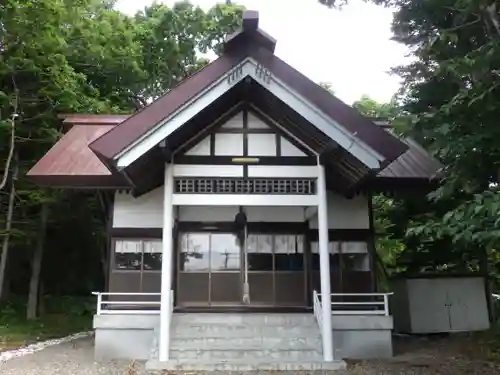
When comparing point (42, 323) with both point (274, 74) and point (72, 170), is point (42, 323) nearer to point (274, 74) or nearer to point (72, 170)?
point (72, 170)

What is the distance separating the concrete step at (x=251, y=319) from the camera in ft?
29.0

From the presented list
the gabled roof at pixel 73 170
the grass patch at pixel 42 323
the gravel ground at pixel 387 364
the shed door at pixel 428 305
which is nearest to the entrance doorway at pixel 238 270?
the gabled roof at pixel 73 170

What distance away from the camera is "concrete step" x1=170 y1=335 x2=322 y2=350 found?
808cm

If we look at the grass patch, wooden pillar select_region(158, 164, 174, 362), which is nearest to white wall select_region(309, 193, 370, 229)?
wooden pillar select_region(158, 164, 174, 362)

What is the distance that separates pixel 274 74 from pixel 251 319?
4332mm

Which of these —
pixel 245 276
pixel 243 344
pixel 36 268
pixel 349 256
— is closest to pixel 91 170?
pixel 245 276

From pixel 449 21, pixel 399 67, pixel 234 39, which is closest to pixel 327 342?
pixel 234 39

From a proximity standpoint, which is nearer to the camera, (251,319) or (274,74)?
(274,74)

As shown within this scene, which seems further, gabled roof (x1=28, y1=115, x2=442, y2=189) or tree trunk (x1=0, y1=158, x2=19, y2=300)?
tree trunk (x1=0, y1=158, x2=19, y2=300)

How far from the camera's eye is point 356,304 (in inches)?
363

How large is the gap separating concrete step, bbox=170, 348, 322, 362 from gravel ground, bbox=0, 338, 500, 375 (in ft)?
2.03

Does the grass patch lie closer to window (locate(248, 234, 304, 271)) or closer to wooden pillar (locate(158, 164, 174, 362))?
wooden pillar (locate(158, 164, 174, 362))

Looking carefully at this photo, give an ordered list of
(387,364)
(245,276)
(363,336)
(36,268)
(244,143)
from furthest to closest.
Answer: (36,268) < (245,276) < (244,143) < (363,336) < (387,364)

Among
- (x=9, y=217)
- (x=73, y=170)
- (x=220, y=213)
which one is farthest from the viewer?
(x=9, y=217)
